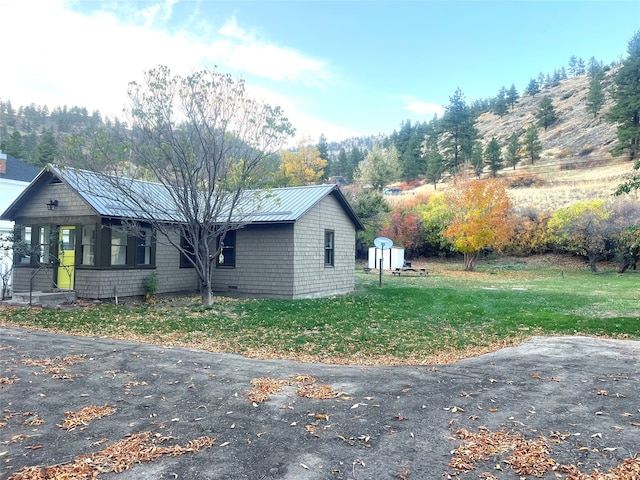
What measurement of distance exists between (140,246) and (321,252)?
6.27 metres

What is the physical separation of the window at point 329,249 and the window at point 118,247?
23.2 feet

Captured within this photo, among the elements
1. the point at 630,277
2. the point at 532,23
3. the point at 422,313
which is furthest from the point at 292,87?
the point at 630,277

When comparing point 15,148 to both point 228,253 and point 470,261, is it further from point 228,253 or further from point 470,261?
point 470,261

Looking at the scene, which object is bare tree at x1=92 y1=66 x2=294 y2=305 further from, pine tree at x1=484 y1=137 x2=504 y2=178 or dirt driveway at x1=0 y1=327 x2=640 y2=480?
pine tree at x1=484 y1=137 x2=504 y2=178

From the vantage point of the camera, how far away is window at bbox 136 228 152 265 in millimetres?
14377

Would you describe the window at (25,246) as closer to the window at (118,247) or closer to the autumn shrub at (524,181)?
the window at (118,247)

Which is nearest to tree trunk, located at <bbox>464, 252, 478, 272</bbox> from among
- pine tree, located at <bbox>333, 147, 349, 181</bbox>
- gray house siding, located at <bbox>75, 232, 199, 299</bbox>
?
gray house siding, located at <bbox>75, 232, 199, 299</bbox>

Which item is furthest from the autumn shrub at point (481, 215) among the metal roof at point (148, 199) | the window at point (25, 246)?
the window at point (25, 246)

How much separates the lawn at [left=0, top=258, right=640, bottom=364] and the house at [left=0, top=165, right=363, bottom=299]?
1019 mm

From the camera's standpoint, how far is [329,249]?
55.9 feet

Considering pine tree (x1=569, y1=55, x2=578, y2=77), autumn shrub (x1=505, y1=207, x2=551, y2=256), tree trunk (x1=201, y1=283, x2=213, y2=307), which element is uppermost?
pine tree (x1=569, y1=55, x2=578, y2=77)

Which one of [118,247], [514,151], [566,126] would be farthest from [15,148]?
[566,126]

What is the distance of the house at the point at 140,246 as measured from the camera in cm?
1342

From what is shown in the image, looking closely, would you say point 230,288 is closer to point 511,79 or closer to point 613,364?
point 613,364
